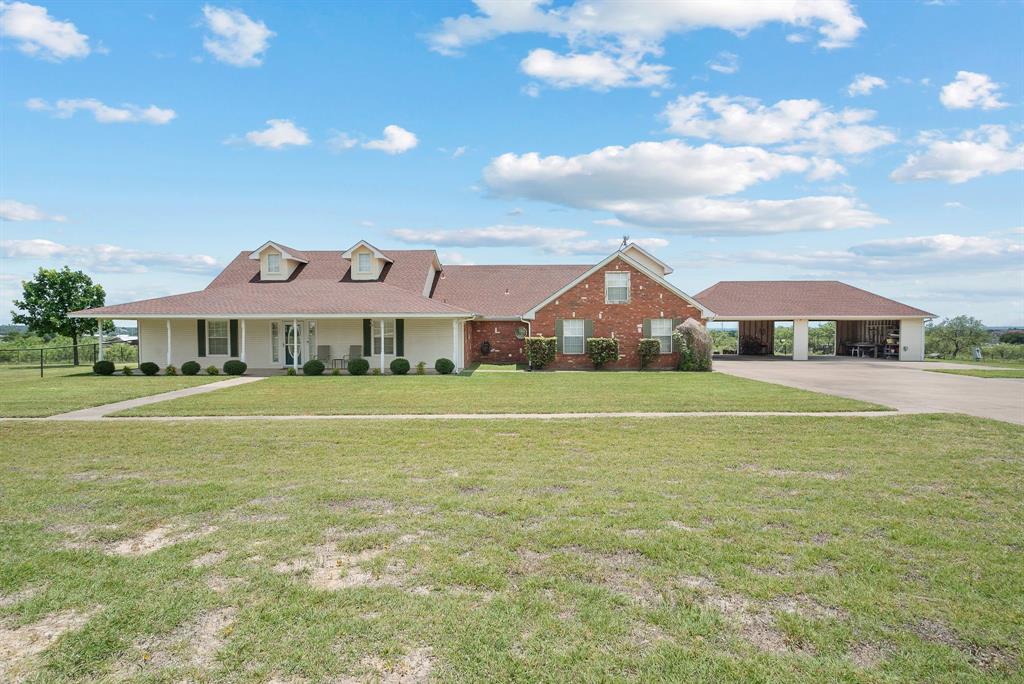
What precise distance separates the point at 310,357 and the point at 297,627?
82.5 ft

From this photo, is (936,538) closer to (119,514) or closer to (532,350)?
(119,514)

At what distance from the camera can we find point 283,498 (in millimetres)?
6543

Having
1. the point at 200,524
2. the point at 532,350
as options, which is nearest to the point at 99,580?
the point at 200,524

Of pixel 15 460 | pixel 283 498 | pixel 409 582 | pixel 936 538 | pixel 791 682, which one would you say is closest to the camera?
pixel 791 682

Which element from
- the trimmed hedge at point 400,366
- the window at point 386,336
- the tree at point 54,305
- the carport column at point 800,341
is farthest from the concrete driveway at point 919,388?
the tree at point 54,305

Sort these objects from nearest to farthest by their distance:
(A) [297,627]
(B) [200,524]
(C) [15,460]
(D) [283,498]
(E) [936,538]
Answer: (A) [297,627], (E) [936,538], (B) [200,524], (D) [283,498], (C) [15,460]

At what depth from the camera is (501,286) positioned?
112 ft

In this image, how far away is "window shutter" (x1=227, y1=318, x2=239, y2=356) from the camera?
27.1m

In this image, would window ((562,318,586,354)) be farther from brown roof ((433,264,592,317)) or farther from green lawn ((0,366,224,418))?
green lawn ((0,366,224,418))

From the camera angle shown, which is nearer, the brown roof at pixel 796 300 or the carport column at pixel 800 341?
the brown roof at pixel 796 300

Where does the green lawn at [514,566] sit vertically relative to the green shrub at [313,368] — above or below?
below

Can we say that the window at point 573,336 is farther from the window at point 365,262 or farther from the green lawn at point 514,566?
the green lawn at point 514,566

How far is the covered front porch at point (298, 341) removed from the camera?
27.2 meters

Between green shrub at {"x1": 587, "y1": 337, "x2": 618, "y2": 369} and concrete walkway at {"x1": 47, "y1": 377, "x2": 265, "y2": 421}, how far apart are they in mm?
14395
